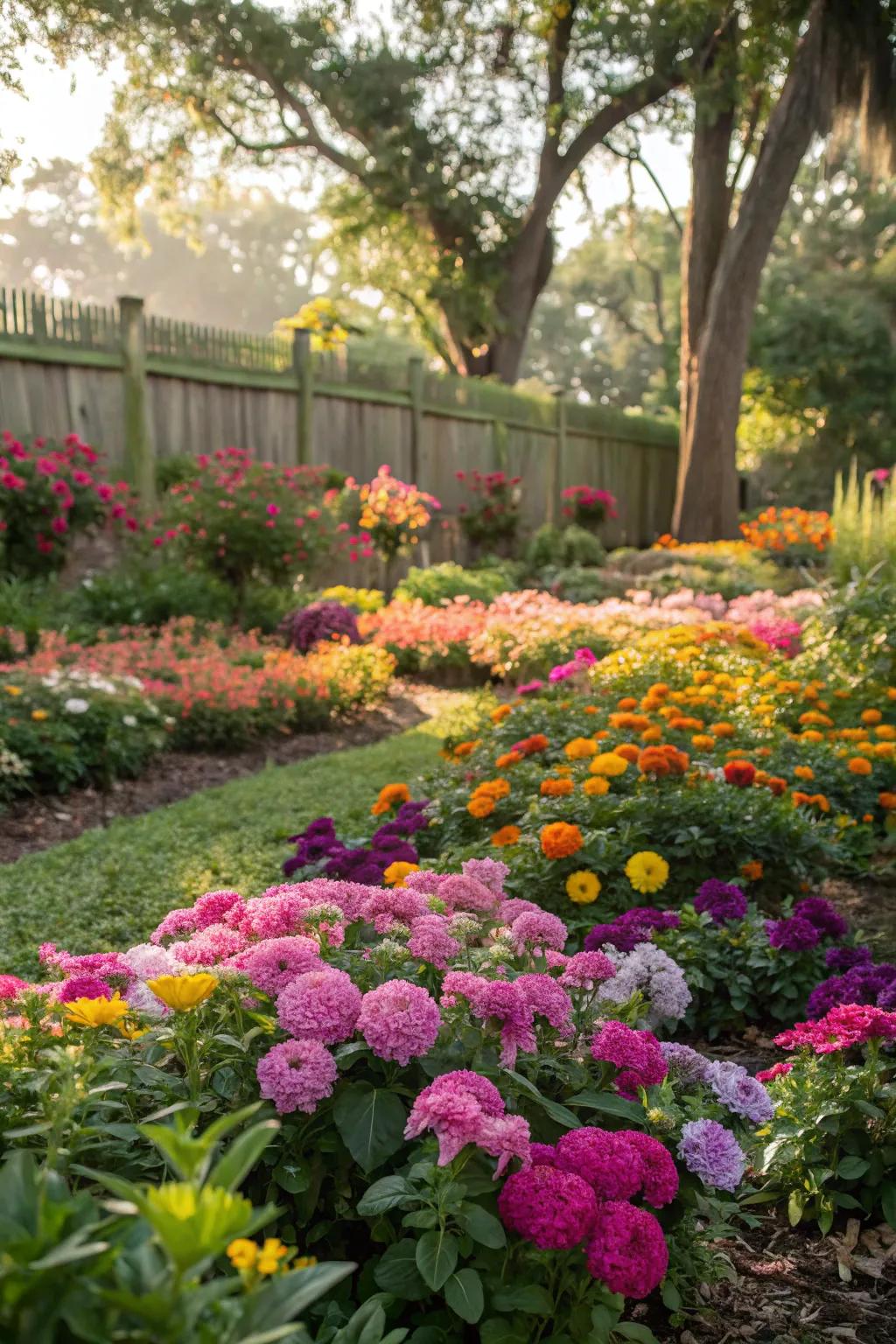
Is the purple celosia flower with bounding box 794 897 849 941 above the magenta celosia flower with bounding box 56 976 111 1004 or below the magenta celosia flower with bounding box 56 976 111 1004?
below

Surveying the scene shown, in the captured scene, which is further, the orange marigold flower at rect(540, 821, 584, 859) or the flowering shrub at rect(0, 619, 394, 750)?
the flowering shrub at rect(0, 619, 394, 750)

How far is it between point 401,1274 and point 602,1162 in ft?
0.92

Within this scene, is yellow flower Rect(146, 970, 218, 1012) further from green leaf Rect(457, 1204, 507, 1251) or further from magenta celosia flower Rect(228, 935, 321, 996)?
green leaf Rect(457, 1204, 507, 1251)

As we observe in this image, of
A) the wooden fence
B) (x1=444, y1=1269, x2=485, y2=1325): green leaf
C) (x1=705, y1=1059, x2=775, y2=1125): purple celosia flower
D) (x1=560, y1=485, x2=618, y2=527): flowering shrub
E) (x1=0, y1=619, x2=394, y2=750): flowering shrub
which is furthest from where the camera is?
(x1=560, y1=485, x2=618, y2=527): flowering shrub

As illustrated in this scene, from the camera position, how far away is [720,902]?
2.69 meters

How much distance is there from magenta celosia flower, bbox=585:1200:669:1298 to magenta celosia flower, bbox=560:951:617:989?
0.46 m

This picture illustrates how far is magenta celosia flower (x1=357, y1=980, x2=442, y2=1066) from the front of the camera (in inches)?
54.8

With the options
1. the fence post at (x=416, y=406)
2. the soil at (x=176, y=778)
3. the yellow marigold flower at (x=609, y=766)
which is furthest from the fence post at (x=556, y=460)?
the yellow marigold flower at (x=609, y=766)

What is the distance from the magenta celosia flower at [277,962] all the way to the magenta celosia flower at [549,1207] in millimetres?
417

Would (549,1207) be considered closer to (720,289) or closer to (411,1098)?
(411,1098)

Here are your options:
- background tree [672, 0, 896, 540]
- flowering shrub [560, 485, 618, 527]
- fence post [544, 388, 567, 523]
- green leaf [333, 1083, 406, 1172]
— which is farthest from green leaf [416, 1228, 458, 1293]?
fence post [544, 388, 567, 523]

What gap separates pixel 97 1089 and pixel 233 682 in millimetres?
4814

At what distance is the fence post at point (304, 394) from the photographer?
10117 mm

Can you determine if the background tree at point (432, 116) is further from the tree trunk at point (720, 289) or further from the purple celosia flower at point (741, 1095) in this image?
the purple celosia flower at point (741, 1095)
